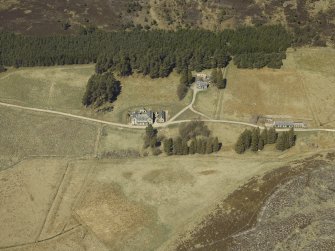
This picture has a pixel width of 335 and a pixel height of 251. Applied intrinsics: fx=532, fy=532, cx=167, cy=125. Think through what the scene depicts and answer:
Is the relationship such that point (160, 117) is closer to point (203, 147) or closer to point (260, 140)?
point (203, 147)

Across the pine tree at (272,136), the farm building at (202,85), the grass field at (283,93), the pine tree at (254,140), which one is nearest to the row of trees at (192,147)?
the pine tree at (254,140)

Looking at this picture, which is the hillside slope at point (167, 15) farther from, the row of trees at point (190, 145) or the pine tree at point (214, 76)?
the row of trees at point (190, 145)

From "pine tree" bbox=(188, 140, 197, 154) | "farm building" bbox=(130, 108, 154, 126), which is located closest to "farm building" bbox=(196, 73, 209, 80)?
"farm building" bbox=(130, 108, 154, 126)

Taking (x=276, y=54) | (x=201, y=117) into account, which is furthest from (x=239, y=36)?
(x=201, y=117)

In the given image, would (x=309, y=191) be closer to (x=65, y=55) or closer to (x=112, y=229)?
(x=112, y=229)

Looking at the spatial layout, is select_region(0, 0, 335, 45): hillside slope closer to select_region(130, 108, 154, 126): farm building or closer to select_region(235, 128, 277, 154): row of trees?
select_region(130, 108, 154, 126): farm building

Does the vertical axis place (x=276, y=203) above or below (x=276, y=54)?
below
